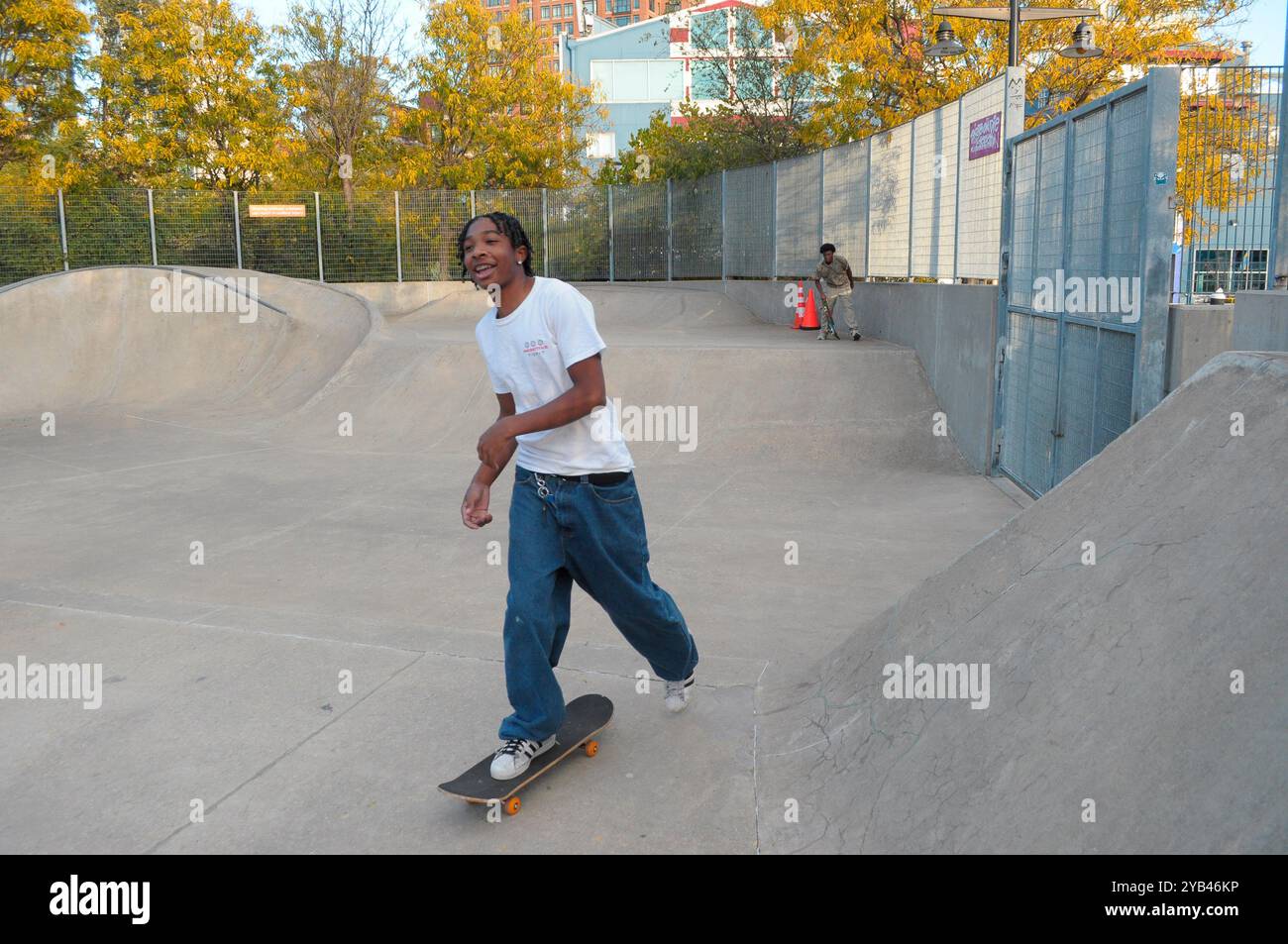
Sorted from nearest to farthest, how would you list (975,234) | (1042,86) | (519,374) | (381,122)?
1. (519,374)
2. (975,234)
3. (1042,86)
4. (381,122)

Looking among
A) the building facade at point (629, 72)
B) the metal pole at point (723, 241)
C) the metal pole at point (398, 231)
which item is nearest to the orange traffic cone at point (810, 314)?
the metal pole at point (723, 241)

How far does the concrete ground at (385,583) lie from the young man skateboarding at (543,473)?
1.50ft

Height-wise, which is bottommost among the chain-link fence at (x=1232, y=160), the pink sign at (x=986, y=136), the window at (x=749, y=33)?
the chain-link fence at (x=1232, y=160)

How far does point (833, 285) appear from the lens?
48.3 feet

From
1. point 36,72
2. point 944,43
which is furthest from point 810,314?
point 36,72

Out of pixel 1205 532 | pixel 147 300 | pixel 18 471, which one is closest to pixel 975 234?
pixel 1205 532

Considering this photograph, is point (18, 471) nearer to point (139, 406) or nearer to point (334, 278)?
point (139, 406)

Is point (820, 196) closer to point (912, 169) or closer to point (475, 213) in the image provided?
point (912, 169)

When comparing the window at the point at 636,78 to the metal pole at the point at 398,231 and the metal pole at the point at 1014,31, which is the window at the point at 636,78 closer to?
the metal pole at the point at 398,231

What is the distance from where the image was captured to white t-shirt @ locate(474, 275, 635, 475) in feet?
11.2

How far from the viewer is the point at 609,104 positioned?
2426 inches

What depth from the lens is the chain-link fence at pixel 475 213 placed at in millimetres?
16609

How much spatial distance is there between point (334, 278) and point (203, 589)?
2102cm

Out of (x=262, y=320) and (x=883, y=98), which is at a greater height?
(x=883, y=98)
